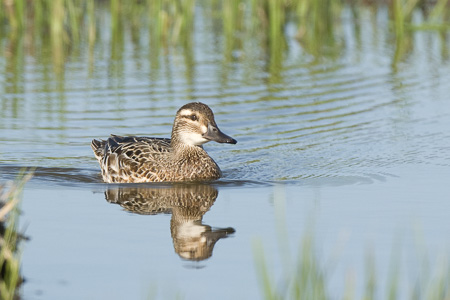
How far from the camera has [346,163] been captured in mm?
10836

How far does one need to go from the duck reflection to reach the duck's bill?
1.63 feet

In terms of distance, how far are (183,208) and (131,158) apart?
1608 mm

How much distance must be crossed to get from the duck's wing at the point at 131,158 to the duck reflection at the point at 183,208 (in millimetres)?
286

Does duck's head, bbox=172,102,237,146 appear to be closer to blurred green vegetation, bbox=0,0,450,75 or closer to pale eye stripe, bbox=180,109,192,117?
pale eye stripe, bbox=180,109,192,117

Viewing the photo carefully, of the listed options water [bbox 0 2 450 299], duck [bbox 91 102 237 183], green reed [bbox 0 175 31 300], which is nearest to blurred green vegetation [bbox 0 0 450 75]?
water [bbox 0 2 450 299]

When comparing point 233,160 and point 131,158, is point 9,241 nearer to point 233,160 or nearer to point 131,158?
point 131,158

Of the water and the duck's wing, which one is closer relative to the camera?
the water

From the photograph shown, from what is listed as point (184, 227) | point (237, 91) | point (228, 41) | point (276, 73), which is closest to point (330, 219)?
point (184, 227)

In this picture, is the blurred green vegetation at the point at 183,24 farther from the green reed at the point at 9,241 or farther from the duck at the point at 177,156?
the green reed at the point at 9,241

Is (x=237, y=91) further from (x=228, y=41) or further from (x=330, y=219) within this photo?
(x=330, y=219)

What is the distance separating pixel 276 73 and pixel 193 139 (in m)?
6.37

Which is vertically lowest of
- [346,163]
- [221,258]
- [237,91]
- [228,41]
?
[221,258]

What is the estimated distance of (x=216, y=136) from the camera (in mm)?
9977

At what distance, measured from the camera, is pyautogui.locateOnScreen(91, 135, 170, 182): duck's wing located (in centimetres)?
1017
